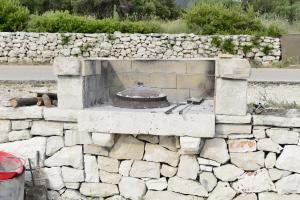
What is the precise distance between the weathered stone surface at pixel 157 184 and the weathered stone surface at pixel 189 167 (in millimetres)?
224

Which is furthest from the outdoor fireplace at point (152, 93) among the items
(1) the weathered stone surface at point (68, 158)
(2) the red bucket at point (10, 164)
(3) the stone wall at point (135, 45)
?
(3) the stone wall at point (135, 45)

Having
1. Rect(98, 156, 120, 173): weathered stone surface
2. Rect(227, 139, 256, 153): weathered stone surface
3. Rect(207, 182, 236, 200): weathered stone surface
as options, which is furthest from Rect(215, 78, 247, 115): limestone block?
Rect(98, 156, 120, 173): weathered stone surface

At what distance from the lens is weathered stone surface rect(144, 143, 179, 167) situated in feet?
17.7

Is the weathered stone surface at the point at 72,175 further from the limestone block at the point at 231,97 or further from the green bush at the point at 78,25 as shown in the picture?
the green bush at the point at 78,25

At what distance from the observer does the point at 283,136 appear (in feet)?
16.9

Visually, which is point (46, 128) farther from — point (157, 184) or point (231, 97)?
point (231, 97)

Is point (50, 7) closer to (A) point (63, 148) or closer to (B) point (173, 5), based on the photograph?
(B) point (173, 5)

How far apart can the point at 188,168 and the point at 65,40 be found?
52.1 ft

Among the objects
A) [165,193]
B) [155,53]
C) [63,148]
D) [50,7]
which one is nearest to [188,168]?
[165,193]

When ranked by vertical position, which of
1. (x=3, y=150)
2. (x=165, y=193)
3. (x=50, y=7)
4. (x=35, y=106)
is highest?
(x=50, y=7)

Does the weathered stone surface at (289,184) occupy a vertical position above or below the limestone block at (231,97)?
below

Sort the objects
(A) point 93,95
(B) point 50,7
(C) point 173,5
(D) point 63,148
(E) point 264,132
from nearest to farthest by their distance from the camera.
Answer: (E) point 264,132, (D) point 63,148, (A) point 93,95, (B) point 50,7, (C) point 173,5

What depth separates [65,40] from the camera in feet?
66.6

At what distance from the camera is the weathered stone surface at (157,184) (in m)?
5.41
